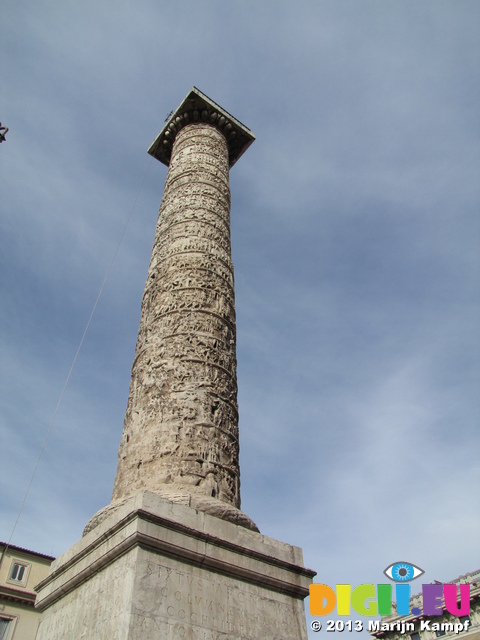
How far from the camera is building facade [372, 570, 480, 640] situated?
1596cm

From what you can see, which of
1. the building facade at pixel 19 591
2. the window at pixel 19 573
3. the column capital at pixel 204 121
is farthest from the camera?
the window at pixel 19 573

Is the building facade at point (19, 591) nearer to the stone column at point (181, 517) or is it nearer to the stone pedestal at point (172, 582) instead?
the stone column at point (181, 517)

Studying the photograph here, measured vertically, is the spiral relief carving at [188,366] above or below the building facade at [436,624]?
below

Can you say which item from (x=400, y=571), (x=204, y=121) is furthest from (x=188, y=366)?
(x=400, y=571)

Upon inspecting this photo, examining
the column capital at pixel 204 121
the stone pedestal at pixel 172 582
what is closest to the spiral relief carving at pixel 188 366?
the stone pedestal at pixel 172 582

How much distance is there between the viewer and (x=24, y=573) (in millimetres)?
13891

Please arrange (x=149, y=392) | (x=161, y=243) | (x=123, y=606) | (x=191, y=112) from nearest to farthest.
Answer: (x=123, y=606)
(x=149, y=392)
(x=161, y=243)
(x=191, y=112)

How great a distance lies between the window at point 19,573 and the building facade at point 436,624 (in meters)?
11.9

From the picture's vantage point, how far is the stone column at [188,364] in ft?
11.0

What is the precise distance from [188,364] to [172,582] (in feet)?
5.47

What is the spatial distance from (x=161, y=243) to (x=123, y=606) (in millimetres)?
3537

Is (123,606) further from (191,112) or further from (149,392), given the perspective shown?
(191,112)

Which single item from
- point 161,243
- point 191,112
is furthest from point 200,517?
point 191,112

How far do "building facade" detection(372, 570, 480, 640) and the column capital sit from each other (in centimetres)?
1434
